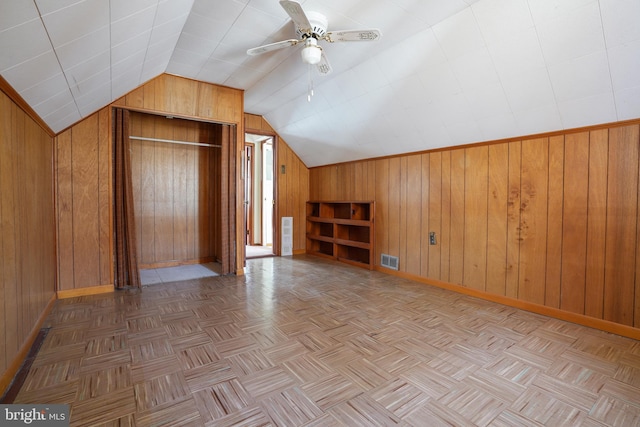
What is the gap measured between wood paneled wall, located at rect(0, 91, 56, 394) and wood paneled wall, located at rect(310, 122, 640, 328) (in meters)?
3.70

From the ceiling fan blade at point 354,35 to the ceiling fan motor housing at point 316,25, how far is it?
0.08 meters

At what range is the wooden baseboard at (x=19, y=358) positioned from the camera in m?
1.57

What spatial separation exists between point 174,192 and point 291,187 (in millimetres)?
2024

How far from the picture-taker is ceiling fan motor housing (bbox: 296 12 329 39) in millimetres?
2322

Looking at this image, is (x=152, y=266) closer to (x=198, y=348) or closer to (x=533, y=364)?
(x=198, y=348)

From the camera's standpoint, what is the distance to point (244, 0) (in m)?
2.25

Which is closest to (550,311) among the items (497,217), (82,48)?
(497,217)

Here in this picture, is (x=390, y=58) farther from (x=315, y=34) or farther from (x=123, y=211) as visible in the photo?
(x=123, y=211)

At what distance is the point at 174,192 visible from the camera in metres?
4.71

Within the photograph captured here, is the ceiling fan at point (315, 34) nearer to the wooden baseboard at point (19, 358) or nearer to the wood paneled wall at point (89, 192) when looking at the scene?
the wood paneled wall at point (89, 192)

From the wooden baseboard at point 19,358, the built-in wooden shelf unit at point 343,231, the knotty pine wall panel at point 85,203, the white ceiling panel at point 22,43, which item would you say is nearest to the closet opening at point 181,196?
the knotty pine wall panel at point 85,203

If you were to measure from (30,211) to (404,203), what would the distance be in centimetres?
372

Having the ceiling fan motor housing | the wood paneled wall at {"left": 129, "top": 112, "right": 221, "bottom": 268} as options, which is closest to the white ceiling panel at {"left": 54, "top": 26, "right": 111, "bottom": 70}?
the ceiling fan motor housing

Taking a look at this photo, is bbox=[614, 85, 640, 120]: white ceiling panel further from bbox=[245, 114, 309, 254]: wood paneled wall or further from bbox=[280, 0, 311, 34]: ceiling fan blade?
bbox=[245, 114, 309, 254]: wood paneled wall
